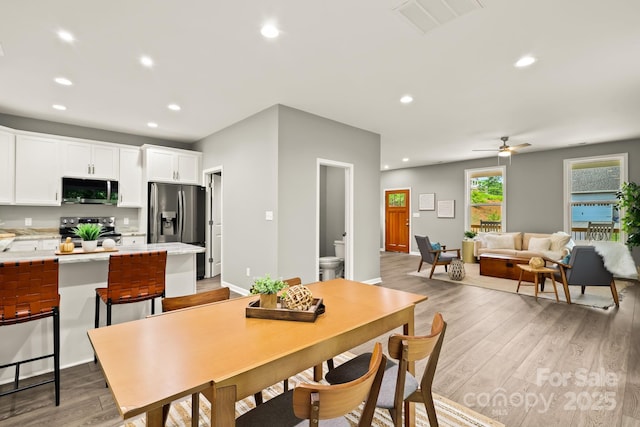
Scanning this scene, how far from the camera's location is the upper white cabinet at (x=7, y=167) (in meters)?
4.29

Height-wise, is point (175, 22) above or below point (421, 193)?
above

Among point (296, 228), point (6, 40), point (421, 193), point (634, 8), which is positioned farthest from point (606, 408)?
point (421, 193)

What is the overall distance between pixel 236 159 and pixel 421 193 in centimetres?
634

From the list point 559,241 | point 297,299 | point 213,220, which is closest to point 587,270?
point 559,241

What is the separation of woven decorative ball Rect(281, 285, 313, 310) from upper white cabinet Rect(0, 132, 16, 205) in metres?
5.15

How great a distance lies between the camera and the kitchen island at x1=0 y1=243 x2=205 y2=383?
2.24 meters

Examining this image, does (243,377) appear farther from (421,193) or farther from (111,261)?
(421,193)

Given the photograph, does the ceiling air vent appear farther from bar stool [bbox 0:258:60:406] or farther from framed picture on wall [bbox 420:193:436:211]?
framed picture on wall [bbox 420:193:436:211]

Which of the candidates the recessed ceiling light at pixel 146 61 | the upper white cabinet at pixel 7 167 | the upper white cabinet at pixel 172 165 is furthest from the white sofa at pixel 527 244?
the upper white cabinet at pixel 7 167

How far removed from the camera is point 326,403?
91 cm

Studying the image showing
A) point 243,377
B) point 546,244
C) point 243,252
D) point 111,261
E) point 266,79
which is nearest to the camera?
point 243,377

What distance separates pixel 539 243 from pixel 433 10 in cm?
590

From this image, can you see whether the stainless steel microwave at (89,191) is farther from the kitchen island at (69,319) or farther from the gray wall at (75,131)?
the kitchen island at (69,319)

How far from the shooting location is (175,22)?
2.39 meters
